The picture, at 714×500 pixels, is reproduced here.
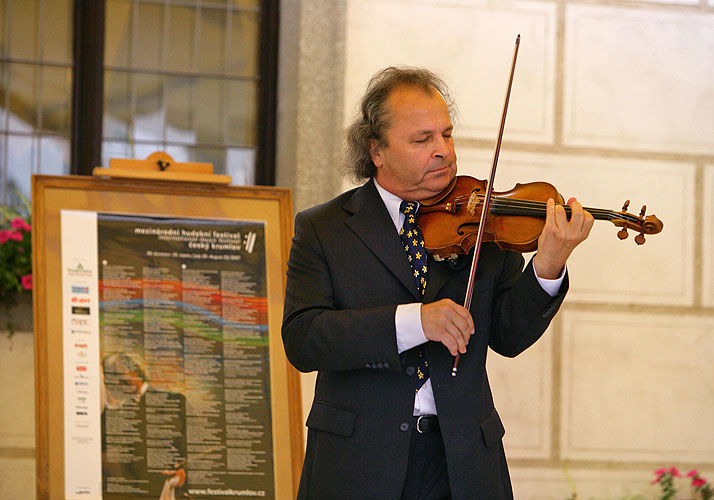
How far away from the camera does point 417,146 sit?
2170 mm

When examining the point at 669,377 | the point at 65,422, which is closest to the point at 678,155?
the point at 669,377

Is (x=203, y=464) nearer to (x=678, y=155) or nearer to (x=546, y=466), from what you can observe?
(x=546, y=466)

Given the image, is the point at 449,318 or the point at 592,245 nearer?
the point at 449,318

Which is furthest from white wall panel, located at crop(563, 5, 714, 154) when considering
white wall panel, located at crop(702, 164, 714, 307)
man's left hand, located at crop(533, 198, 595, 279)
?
man's left hand, located at crop(533, 198, 595, 279)

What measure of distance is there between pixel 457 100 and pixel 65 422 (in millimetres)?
2061

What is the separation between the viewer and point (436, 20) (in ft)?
12.6

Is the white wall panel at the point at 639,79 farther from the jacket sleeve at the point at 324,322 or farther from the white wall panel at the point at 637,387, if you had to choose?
the jacket sleeve at the point at 324,322

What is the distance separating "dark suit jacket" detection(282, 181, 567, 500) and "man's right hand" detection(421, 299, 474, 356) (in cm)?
11

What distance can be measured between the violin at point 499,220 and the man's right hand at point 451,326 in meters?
0.24

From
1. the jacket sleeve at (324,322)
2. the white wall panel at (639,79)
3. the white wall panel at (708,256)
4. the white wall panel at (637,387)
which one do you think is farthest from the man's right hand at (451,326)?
the white wall panel at (708,256)

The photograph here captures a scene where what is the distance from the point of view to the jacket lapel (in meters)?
2.07

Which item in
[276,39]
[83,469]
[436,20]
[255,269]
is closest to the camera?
[83,469]

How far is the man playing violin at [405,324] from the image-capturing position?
195 cm

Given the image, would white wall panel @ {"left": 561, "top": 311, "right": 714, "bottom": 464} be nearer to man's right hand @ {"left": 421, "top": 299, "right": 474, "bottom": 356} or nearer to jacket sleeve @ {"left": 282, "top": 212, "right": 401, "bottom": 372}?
jacket sleeve @ {"left": 282, "top": 212, "right": 401, "bottom": 372}
